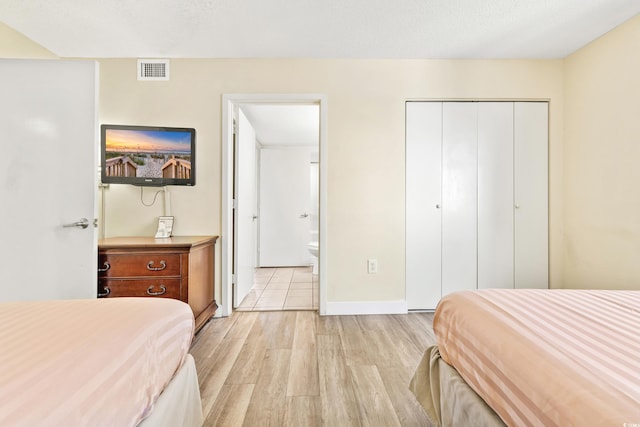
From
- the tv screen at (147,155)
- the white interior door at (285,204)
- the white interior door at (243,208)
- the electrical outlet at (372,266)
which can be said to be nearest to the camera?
the tv screen at (147,155)

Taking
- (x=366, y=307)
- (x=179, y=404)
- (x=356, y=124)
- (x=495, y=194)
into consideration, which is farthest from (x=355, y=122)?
(x=179, y=404)

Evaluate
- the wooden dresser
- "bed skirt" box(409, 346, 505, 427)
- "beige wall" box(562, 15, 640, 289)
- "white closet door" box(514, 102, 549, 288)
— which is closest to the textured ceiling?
"beige wall" box(562, 15, 640, 289)

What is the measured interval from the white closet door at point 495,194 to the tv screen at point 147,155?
2.79 m

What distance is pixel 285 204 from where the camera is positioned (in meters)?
5.27

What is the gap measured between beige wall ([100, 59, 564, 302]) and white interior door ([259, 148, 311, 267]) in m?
2.53

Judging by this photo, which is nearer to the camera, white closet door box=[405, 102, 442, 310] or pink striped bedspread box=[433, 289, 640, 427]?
pink striped bedspread box=[433, 289, 640, 427]

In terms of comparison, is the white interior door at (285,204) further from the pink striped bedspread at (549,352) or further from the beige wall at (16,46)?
the pink striped bedspread at (549,352)

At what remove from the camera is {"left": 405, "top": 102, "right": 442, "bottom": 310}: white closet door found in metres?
2.80

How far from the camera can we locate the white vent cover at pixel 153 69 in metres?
2.66

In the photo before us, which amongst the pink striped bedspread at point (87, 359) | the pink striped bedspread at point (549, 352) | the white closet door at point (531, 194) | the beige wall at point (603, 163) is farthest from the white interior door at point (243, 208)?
the beige wall at point (603, 163)

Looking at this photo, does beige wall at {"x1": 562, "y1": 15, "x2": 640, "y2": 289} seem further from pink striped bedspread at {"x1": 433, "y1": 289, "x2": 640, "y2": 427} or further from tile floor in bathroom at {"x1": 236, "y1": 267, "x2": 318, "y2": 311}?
tile floor in bathroom at {"x1": 236, "y1": 267, "x2": 318, "y2": 311}

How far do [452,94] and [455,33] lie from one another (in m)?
0.57

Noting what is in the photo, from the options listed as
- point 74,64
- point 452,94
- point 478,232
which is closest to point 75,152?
point 74,64

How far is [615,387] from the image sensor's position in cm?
58
